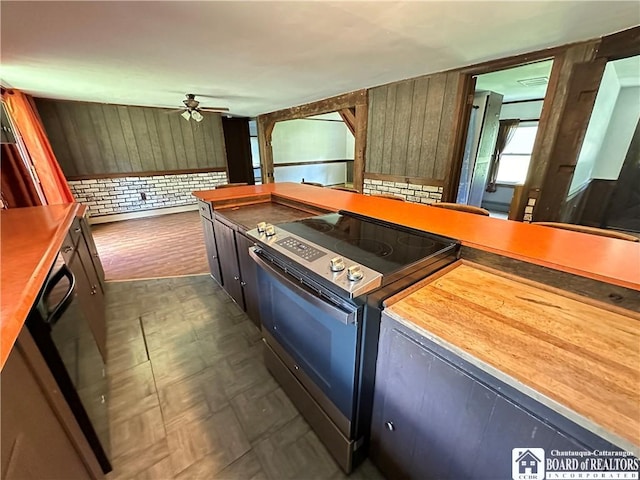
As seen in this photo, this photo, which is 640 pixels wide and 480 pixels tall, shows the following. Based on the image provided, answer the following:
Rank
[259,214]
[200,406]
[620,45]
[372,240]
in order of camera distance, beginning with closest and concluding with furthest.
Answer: [372,240]
[200,406]
[620,45]
[259,214]

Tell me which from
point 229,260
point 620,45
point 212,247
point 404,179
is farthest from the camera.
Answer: point 404,179

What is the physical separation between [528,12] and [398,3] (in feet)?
2.74

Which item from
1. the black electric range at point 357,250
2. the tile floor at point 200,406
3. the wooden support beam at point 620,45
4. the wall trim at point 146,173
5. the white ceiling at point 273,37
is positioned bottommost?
the tile floor at point 200,406

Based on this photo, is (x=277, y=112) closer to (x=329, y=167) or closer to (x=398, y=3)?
(x=329, y=167)

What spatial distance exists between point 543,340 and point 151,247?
14.3ft

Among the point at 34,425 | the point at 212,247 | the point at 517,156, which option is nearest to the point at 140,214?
the point at 212,247

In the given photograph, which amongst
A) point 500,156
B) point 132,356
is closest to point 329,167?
point 500,156

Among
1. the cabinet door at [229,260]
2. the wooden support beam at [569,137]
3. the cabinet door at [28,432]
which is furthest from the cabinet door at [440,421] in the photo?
the wooden support beam at [569,137]

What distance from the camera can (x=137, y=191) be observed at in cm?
528

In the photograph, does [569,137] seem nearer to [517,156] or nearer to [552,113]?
[552,113]

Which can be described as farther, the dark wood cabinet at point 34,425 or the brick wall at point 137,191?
the brick wall at point 137,191

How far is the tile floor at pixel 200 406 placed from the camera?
47.1 inches

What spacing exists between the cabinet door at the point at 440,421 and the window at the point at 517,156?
20.2 ft

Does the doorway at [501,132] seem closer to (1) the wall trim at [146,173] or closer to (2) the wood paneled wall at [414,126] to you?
(2) the wood paneled wall at [414,126]
